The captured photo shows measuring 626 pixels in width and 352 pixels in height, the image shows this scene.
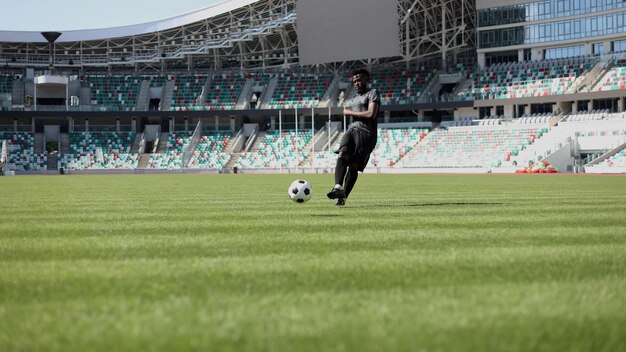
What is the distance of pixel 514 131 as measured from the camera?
5866cm

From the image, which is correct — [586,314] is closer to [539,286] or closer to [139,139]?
[539,286]

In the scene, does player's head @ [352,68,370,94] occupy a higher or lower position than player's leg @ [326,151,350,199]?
higher

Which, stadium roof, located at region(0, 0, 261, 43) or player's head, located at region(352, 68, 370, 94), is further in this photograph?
stadium roof, located at region(0, 0, 261, 43)

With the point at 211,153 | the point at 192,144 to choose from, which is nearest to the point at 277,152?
the point at 211,153

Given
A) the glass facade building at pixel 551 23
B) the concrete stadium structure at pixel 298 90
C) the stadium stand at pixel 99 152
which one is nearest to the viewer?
the concrete stadium structure at pixel 298 90

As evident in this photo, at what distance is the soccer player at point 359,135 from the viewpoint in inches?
431

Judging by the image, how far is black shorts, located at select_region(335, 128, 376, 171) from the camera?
36.2 feet

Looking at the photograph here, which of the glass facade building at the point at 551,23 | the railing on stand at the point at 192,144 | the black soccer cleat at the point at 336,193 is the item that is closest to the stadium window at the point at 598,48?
the glass facade building at the point at 551,23

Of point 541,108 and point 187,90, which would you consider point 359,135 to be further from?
point 187,90

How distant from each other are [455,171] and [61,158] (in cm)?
3976

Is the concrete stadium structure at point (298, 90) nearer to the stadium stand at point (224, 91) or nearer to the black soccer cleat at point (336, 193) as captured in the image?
the stadium stand at point (224, 91)

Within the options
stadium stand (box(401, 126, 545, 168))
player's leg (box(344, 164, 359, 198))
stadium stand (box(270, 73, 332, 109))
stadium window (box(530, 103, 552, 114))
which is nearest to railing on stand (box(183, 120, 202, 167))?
stadium stand (box(270, 73, 332, 109))

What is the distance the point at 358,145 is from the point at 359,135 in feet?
0.55

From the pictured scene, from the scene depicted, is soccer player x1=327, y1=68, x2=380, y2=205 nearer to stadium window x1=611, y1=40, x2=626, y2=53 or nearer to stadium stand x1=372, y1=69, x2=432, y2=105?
stadium stand x1=372, y1=69, x2=432, y2=105
